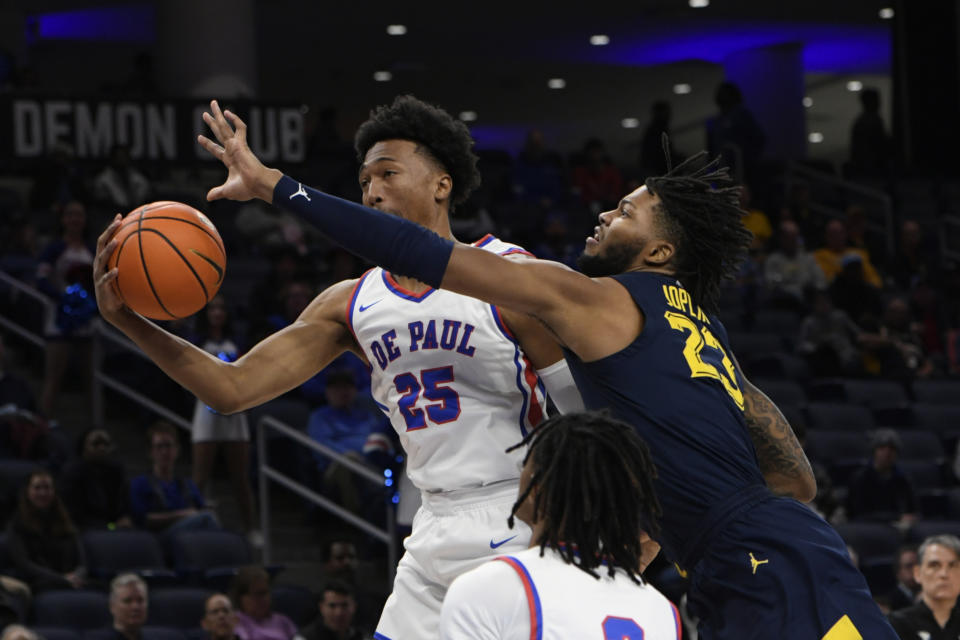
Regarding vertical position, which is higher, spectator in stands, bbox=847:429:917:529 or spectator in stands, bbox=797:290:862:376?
spectator in stands, bbox=797:290:862:376

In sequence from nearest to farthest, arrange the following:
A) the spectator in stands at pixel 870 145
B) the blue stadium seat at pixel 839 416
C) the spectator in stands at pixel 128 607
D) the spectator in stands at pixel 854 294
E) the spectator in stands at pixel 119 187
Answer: the spectator in stands at pixel 128 607, the blue stadium seat at pixel 839 416, the spectator in stands at pixel 119 187, the spectator in stands at pixel 854 294, the spectator in stands at pixel 870 145

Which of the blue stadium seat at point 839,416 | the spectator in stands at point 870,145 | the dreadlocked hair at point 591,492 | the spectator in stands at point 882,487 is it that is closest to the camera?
the dreadlocked hair at point 591,492

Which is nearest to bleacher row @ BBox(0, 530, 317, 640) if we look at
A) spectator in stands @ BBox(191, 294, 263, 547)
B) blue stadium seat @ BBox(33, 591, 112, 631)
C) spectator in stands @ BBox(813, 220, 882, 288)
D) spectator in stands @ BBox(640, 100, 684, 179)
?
blue stadium seat @ BBox(33, 591, 112, 631)

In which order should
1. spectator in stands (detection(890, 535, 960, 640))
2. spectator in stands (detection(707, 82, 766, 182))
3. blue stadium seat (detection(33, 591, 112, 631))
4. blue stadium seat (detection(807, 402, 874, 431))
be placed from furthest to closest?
1. spectator in stands (detection(707, 82, 766, 182))
2. blue stadium seat (detection(807, 402, 874, 431))
3. blue stadium seat (detection(33, 591, 112, 631))
4. spectator in stands (detection(890, 535, 960, 640))

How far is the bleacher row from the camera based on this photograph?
8000 mm

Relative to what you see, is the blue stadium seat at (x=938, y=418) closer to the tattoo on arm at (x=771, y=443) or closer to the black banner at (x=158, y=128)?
the black banner at (x=158, y=128)

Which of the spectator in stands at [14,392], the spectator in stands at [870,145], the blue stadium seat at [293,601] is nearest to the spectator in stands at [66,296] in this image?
the spectator in stands at [14,392]

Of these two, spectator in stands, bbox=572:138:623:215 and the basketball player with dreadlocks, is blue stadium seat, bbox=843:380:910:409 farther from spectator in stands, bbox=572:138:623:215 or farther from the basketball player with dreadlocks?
the basketball player with dreadlocks

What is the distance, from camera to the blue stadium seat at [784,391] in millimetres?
12242

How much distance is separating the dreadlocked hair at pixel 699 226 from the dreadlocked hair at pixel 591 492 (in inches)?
34.9

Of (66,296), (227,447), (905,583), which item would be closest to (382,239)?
(905,583)

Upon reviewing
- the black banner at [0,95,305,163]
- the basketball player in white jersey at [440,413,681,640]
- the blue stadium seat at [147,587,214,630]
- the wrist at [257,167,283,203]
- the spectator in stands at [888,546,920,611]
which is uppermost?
the black banner at [0,95,305,163]

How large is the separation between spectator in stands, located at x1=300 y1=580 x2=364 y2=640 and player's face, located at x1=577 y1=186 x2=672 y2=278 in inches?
198

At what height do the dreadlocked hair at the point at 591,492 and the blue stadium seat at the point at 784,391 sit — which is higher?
the dreadlocked hair at the point at 591,492
